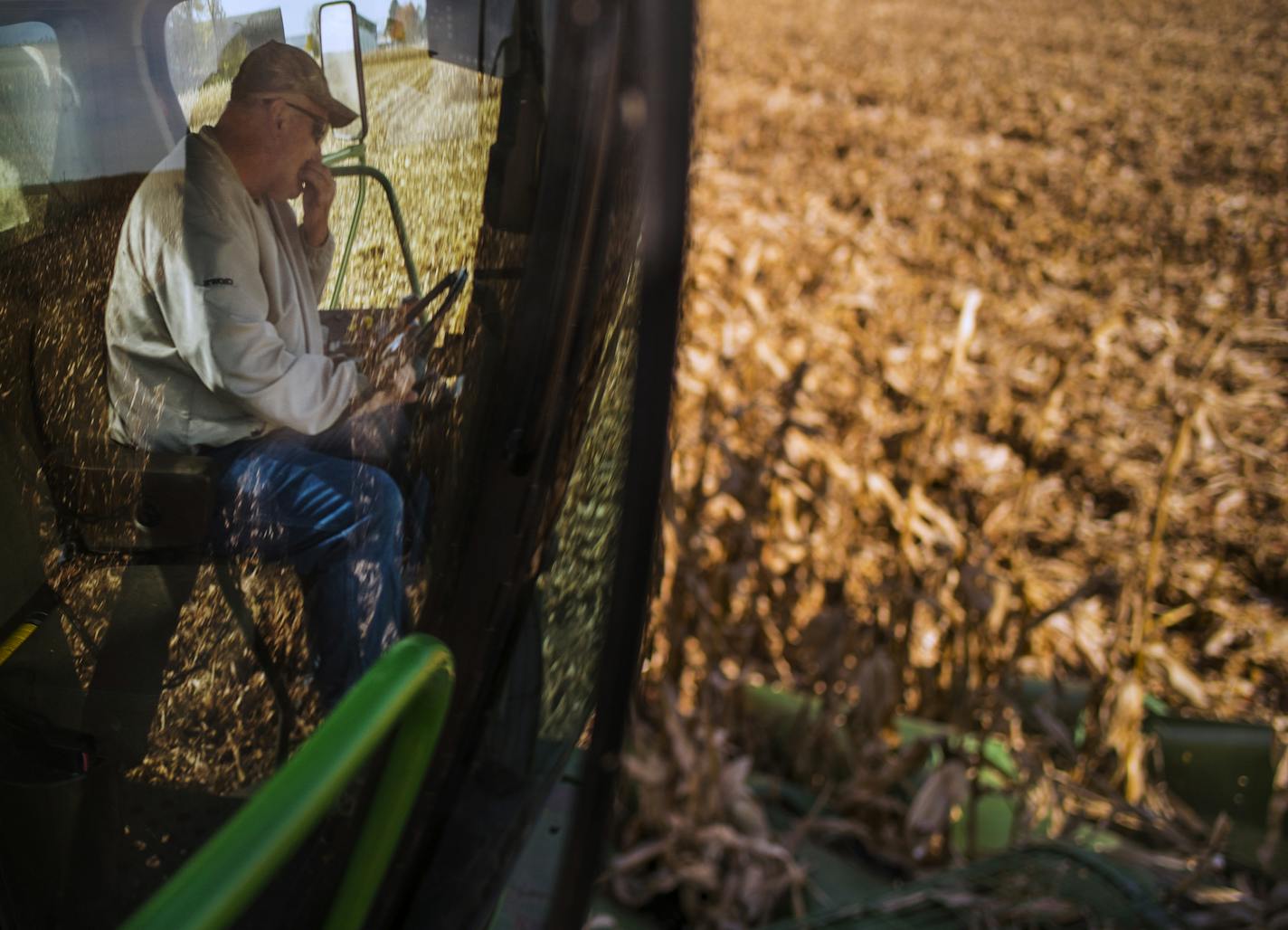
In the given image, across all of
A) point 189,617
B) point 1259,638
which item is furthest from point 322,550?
point 1259,638

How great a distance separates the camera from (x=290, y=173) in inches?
37.2

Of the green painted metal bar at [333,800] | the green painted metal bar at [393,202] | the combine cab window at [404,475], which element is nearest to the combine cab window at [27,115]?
the combine cab window at [404,475]

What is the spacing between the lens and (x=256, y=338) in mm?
950

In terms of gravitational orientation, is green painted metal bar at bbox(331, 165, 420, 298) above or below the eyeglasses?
below

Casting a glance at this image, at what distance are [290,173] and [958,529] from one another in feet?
7.49

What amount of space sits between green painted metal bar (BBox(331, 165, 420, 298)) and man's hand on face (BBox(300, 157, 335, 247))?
0.5 inches

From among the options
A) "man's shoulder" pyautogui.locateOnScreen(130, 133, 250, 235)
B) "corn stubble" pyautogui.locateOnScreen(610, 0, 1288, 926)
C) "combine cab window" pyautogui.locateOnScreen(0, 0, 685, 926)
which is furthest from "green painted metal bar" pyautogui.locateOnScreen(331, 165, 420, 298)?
"corn stubble" pyautogui.locateOnScreen(610, 0, 1288, 926)

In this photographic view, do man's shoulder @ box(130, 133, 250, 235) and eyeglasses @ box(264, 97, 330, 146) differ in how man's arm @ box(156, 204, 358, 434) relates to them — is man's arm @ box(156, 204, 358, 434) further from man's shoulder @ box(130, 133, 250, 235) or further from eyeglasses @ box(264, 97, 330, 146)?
eyeglasses @ box(264, 97, 330, 146)

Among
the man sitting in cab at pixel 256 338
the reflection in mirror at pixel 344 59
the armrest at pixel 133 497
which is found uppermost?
the reflection in mirror at pixel 344 59

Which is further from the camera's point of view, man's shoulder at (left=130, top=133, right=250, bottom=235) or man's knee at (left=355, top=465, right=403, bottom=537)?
man's knee at (left=355, top=465, right=403, bottom=537)

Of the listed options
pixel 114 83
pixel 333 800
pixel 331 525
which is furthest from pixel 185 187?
pixel 333 800

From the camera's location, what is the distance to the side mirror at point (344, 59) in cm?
96

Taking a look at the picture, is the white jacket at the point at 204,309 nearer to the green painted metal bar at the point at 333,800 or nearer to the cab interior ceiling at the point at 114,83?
the cab interior ceiling at the point at 114,83

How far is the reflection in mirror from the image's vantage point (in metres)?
0.96
